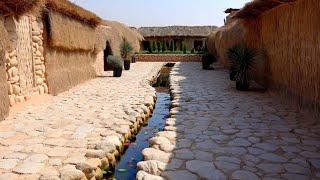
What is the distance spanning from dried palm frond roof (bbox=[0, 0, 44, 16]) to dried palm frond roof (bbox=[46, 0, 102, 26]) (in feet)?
5.84

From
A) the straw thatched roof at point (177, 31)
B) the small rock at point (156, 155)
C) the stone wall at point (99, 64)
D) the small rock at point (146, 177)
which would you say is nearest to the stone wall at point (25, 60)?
the small rock at point (156, 155)

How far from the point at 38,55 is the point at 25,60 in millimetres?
791

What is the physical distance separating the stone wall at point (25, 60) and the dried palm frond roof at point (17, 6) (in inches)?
10.5

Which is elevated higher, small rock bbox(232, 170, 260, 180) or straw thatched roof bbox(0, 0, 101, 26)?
straw thatched roof bbox(0, 0, 101, 26)

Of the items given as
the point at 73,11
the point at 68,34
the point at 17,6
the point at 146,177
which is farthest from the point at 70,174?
the point at 73,11

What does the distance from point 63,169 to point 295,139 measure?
3735 millimetres

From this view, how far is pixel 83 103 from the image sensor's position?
9.62 m

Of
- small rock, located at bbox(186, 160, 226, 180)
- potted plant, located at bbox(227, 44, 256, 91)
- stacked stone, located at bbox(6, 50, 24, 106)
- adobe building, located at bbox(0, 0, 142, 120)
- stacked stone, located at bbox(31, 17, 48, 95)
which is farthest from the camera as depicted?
potted plant, located at bbox(227, 44, 256, 91)

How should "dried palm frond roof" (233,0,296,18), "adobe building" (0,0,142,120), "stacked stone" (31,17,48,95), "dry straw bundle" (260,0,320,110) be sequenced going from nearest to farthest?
"dry straw bundle" (260,0,320,110) < "adobe building" (0,0,142,120) < "dried palm frond roof" (233,0,296,18) < "stacked stone" (31,17,48,95)

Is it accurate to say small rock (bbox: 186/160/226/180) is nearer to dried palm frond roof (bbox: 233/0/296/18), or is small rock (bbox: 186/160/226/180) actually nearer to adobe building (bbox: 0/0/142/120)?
adobe building (bbox: 0/0/142/120)

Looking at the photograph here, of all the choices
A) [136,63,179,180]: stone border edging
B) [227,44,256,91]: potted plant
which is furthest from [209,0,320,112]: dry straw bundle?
[136,63,179,180]: stone border edging

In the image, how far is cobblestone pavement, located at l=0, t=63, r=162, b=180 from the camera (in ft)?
15.6

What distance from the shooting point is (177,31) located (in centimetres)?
4338

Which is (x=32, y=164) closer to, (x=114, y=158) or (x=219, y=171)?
(x=114, y=158)
